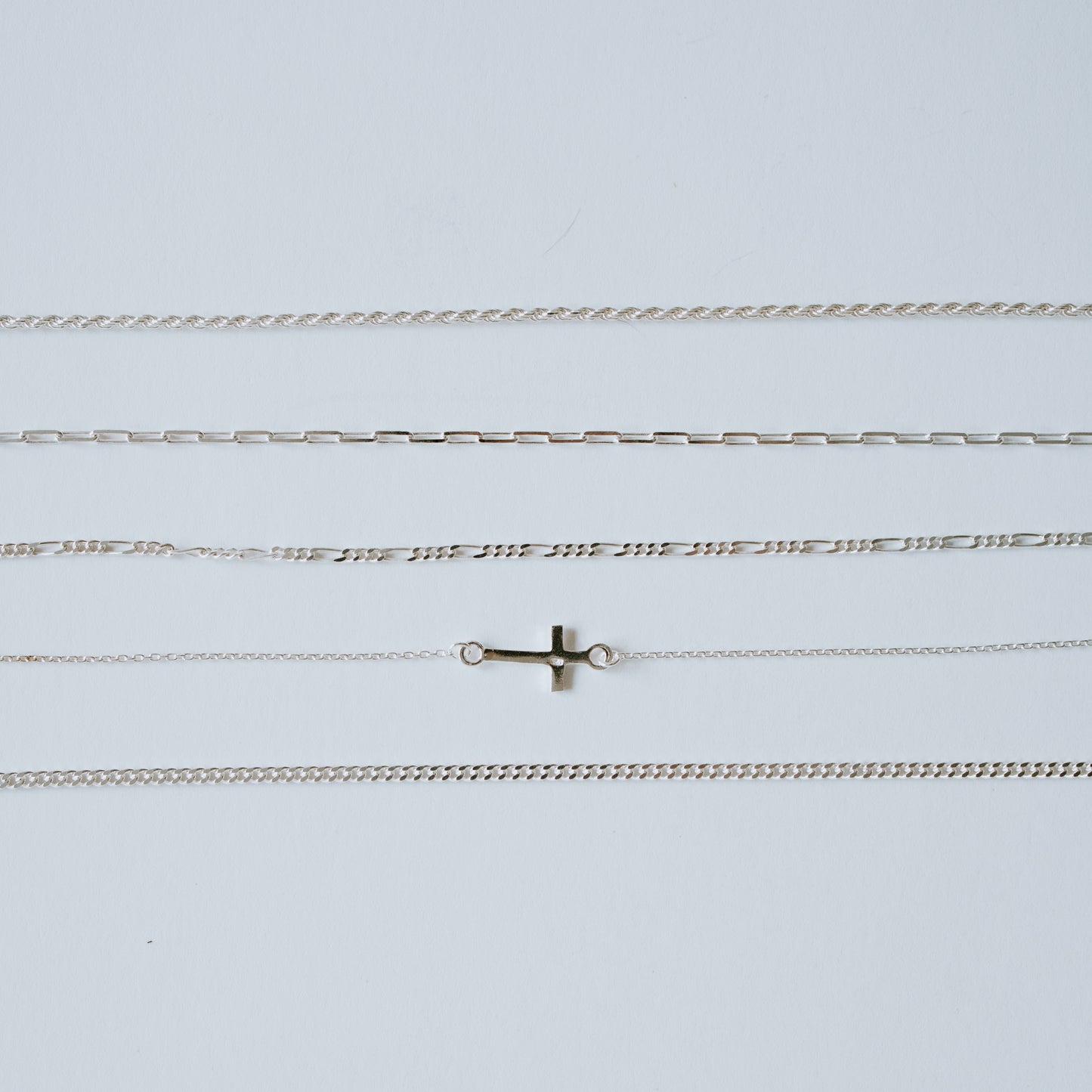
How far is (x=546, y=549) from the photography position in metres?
1.33

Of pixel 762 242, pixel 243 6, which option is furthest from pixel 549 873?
pixel 243 6

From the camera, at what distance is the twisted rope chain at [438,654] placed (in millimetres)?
1325

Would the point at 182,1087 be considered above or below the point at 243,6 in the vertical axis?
below

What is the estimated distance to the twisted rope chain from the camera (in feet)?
4.35

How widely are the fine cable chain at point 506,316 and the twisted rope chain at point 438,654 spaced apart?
0.38 meters

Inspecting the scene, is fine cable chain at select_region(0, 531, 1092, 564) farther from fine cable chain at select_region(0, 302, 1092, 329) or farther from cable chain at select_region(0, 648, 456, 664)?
fine cable chain at select_region(0, 302, 1092, 329)

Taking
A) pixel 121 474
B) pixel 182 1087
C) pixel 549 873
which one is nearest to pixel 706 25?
pixel 121 474

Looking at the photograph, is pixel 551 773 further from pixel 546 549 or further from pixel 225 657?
pixel 225 657

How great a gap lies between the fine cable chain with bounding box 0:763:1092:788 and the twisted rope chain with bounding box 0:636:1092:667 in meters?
0.13

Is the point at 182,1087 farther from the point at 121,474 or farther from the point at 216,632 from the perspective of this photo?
the point at 121,474

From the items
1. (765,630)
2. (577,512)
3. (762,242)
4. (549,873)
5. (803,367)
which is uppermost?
(762,242)

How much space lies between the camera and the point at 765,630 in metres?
Answer: 1.35

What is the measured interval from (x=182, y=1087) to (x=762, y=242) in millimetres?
1197

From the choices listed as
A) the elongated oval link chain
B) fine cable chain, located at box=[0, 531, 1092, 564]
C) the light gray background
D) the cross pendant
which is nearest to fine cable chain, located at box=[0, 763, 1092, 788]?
the light gray background
